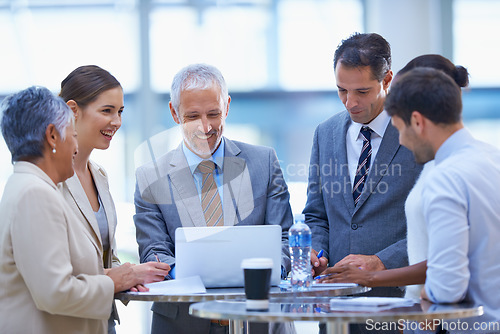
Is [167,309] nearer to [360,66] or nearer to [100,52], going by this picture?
[360,66]

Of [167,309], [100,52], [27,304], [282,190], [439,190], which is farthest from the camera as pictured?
[100,52]

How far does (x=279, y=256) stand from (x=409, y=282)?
46 cm

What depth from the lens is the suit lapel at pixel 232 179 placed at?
2.63 metres

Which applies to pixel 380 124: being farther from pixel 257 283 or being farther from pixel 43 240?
pixel 43 240

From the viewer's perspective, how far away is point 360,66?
268 centimetres

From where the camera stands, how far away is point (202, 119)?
277 centimetres

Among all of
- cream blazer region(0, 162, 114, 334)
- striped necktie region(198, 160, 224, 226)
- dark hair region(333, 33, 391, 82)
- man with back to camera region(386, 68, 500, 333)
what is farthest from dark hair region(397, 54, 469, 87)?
cream blazer region(0, 162, 114, 334)

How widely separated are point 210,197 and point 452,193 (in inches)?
48.5

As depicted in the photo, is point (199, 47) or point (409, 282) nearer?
point (409, 282)

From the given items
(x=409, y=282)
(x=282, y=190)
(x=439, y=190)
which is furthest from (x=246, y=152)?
(x=439, y=190)

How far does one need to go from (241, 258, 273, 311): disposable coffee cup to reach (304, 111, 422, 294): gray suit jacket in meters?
0.95

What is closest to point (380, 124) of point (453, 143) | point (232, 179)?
point (232, 179)

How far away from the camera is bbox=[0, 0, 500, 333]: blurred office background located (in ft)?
15.2

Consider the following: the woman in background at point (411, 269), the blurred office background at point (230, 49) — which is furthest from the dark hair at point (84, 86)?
the blurred office background at point (230, 49)
